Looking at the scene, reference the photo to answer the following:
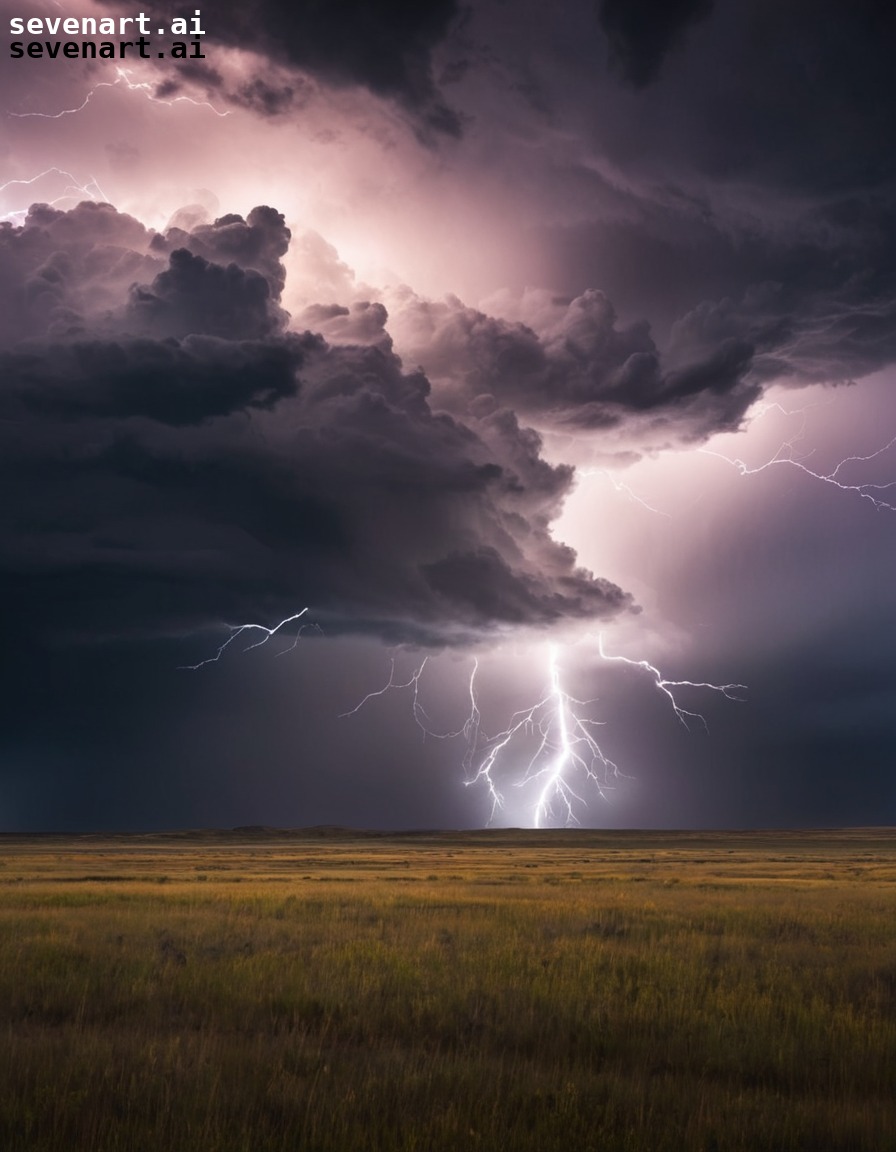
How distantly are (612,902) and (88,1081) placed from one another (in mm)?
21499

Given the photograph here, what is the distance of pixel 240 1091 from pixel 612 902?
21236 mm

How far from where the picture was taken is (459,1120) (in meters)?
6.87

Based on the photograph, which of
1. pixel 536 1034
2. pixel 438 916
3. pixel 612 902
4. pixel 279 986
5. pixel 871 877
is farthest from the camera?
pixel 871 877

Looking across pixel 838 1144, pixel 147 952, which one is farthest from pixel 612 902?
pixel 838 1144

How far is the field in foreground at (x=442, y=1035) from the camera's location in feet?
22.1

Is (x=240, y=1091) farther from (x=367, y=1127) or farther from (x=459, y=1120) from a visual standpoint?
(x=459, y=1120)

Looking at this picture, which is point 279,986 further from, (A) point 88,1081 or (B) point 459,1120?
(B) point 459,1120

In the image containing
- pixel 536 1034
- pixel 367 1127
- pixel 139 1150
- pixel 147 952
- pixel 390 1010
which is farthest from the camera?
pixel 147 952

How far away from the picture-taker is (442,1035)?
9891 millimetres

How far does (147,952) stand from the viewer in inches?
587

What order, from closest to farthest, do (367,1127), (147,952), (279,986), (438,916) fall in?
(367,1127)
(279,986)
(147,952)
(438,916)

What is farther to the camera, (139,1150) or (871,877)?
(871,877)

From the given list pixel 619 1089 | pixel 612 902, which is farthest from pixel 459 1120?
pixel 612 902

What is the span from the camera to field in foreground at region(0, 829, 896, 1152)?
6.74 meters
